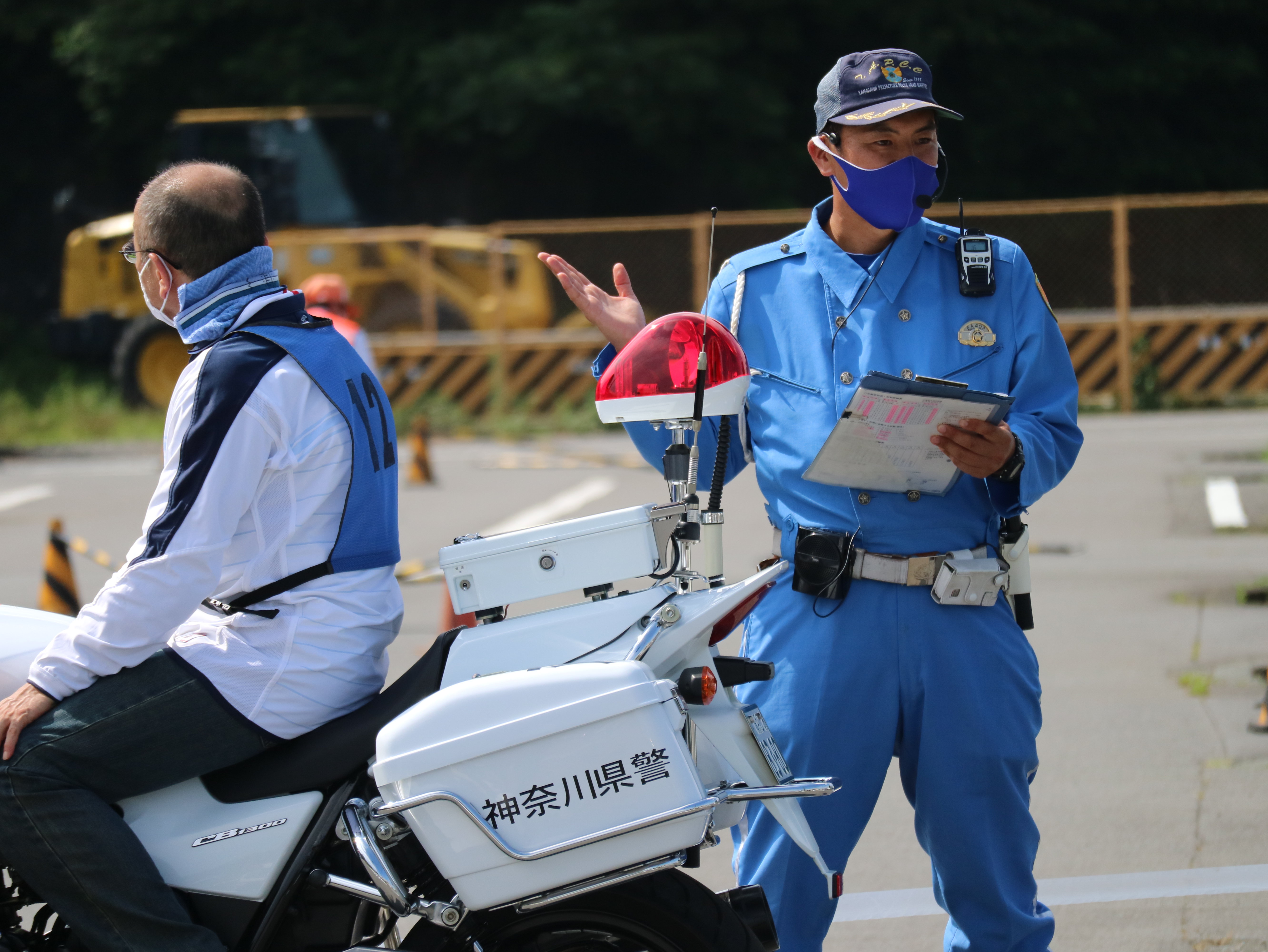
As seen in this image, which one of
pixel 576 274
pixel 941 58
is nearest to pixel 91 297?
pixel 941 58

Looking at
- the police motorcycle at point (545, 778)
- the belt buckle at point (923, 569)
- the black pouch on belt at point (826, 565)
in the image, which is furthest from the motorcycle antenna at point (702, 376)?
the belt buckle at point (923, 569)

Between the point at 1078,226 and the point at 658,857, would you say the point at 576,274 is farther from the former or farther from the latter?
the point at 1078,226

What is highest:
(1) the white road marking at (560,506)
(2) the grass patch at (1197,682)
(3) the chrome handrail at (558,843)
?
→ (3) the chrome handrail at (558,843)

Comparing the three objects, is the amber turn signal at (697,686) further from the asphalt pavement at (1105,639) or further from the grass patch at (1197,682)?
the grass patch at (1197,682)

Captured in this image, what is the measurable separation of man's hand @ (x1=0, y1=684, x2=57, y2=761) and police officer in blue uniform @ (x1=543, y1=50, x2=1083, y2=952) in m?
1.23

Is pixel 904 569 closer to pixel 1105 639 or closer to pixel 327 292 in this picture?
pixel 1105 639

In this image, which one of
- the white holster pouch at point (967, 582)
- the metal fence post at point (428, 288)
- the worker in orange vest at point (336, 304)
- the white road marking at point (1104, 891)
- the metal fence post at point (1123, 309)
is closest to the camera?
the white holster pouch at point (967, 582)

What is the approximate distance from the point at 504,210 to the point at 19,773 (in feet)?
78.6

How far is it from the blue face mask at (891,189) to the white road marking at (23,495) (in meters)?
11.2

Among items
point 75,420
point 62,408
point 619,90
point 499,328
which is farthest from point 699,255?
point 62,408

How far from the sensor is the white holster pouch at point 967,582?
2.82 meters

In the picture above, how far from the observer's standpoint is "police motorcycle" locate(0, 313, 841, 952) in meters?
2.38

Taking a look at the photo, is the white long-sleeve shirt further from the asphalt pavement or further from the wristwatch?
the asphalt pavement

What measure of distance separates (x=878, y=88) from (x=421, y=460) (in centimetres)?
1029
